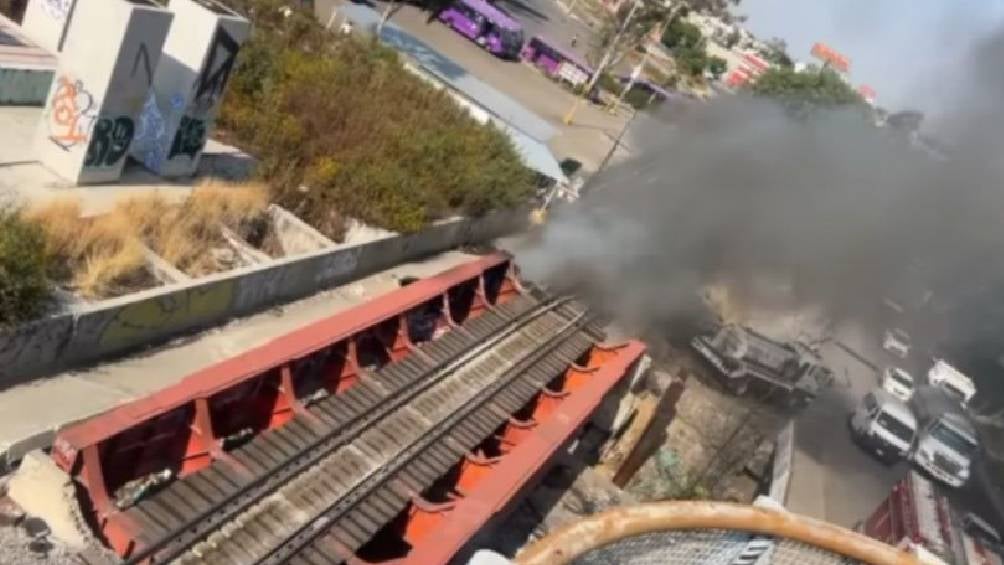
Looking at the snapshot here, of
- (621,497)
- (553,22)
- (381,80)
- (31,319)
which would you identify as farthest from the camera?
(553,22)

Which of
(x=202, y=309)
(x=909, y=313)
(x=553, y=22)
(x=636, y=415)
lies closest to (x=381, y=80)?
(x=636, y=415)

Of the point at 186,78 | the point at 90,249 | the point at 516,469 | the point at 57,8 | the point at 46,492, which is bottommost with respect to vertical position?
the point at 90,249

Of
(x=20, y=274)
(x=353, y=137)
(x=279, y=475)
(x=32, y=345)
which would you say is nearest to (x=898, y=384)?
(x=353, y=137)

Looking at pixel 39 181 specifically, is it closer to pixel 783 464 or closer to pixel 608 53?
pixel 783 464

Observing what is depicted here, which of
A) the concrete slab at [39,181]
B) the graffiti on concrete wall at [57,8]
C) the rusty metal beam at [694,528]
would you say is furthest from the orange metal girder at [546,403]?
the graffiti on concrete wall at [57,8]

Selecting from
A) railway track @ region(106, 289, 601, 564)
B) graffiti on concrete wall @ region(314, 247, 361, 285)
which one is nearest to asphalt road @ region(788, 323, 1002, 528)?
railway track @ region(106, 289, 601, 564)

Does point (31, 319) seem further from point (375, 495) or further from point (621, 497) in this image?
point (621, 497)

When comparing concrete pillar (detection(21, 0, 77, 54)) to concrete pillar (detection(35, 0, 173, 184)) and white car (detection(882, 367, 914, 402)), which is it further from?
white car (detection(882, 367, 914, 402))
